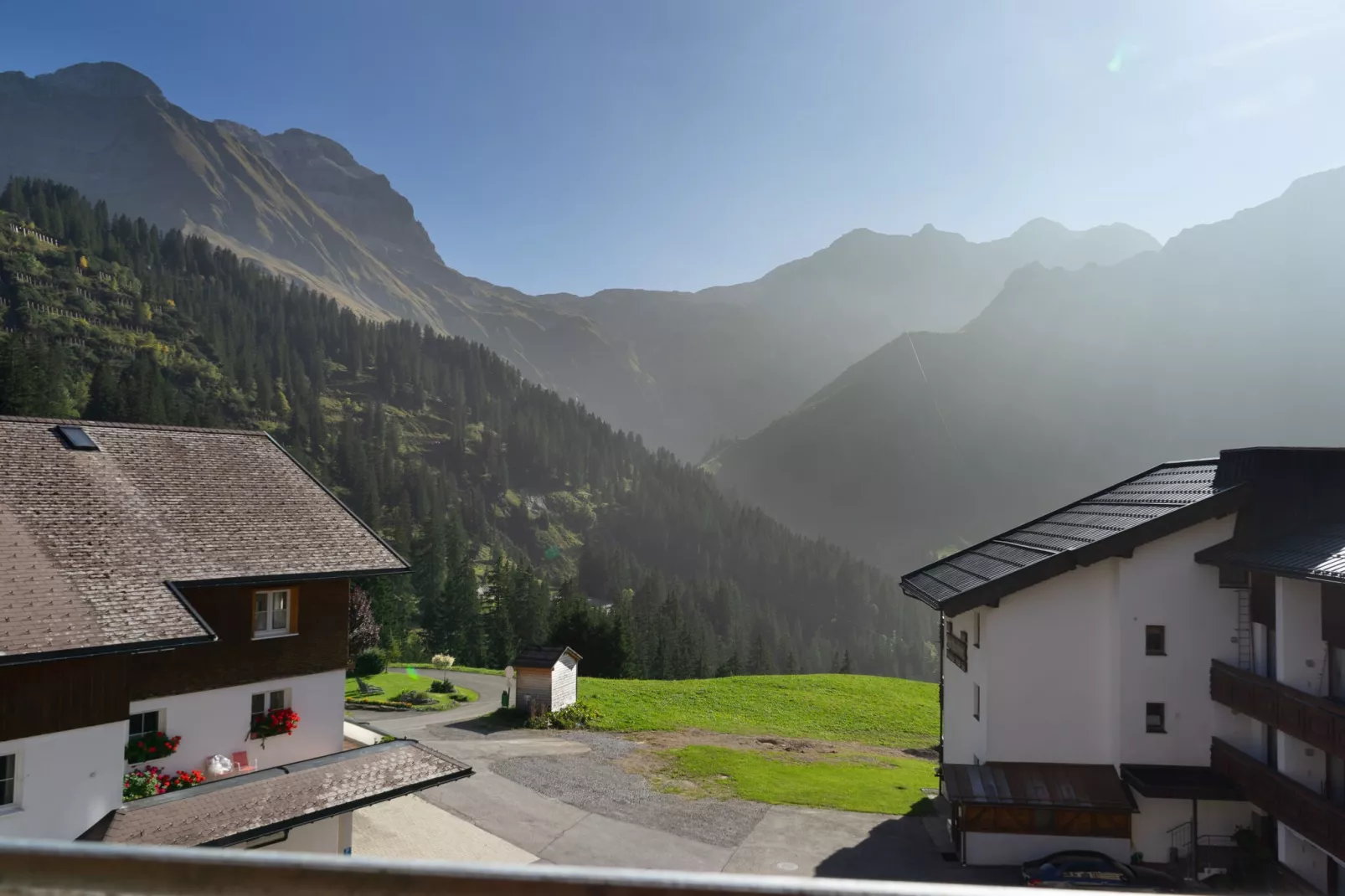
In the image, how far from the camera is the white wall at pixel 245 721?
663 inches

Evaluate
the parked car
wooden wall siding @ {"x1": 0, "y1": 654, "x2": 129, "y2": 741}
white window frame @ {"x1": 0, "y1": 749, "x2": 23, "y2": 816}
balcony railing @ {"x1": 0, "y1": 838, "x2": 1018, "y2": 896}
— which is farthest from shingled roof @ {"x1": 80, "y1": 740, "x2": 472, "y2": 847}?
balcony railing @ {"x1": 0, "y1": 838, "x2": 1018, "y2": 896}

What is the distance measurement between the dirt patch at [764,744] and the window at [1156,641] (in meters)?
18.1

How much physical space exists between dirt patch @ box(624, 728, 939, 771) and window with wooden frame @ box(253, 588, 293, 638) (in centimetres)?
2007

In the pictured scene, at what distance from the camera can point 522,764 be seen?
32.2 meters

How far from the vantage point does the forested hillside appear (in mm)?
85125

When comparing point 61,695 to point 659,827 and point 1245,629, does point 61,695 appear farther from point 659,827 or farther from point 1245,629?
point 1245,629

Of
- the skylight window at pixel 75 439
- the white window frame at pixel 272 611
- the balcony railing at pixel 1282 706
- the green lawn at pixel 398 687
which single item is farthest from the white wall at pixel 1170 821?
the green lawn at pixel 398 687

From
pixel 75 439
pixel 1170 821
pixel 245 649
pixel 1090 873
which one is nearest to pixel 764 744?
pixel 1090 873

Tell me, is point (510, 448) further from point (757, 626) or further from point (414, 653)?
point (414, 653)

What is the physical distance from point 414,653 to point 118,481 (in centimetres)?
6417

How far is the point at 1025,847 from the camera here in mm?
19688

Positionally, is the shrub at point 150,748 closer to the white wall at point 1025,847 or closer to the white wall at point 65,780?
the white wall at point 65,780

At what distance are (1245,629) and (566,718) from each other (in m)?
30.4

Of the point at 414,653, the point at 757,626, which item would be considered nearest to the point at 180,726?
the point at 414,653
